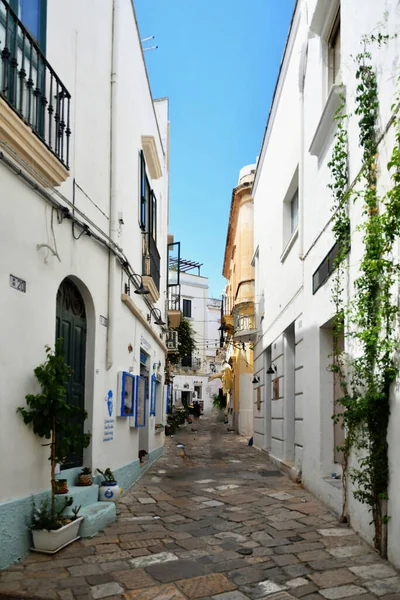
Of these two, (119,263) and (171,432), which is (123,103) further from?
(171,432)

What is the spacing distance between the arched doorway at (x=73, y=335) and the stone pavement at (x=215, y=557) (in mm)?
1412

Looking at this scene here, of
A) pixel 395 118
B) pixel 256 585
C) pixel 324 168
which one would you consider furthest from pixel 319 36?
pixel 256 585

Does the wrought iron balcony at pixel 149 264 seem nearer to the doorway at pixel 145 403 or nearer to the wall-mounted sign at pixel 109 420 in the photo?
the doorway at pixel 145 403

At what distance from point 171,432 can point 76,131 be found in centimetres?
1674

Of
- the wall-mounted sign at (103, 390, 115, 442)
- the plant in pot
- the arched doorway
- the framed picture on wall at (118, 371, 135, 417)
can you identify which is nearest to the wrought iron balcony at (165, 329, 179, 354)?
the framed picture on wall at (118, 371, 135, 417)

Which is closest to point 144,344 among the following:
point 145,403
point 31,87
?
point 145,403

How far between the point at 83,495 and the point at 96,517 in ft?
1.49

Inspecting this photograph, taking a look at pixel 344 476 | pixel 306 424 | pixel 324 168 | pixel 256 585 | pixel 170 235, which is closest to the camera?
pixel 256 585

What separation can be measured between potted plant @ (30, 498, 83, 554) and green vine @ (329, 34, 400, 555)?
8.94 feet

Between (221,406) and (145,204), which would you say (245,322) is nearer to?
(145,204)

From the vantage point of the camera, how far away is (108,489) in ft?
23.2

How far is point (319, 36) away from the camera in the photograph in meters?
7.88

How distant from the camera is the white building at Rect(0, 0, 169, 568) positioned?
5.04 m

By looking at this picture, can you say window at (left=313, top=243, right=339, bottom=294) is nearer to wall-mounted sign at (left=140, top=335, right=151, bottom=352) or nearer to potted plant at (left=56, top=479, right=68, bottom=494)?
potted plant at (left=56, top=479, right=68, bottom=494)
